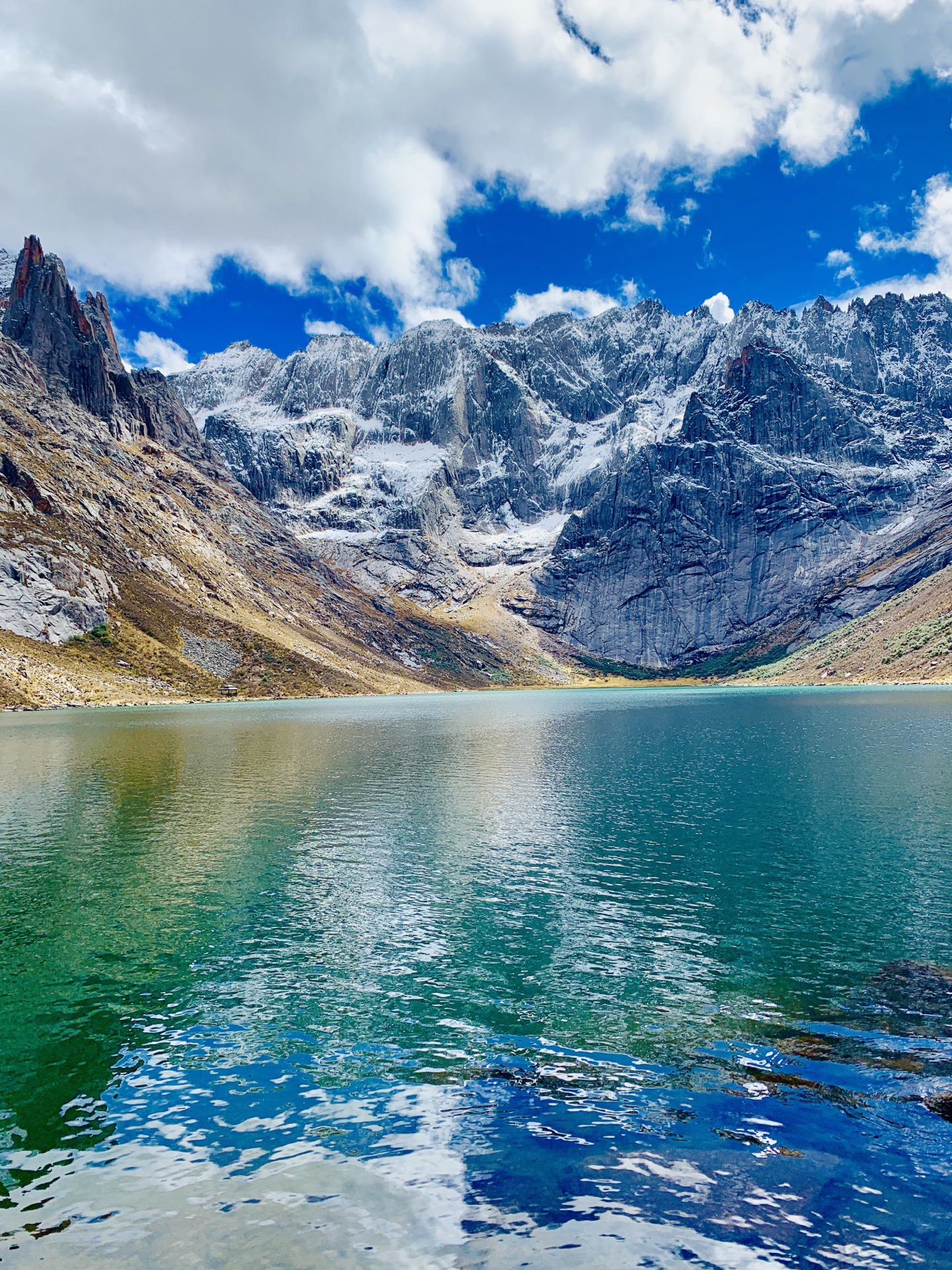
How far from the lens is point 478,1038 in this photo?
67.7 ft

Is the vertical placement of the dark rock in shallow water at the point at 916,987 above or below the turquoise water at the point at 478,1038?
above


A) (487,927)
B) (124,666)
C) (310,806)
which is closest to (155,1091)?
(487,927)

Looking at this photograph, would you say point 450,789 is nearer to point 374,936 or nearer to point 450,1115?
point 374,936

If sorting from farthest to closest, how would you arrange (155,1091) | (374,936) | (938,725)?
(938,725), (374,936), (155,1091)

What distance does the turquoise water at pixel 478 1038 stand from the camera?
13367mm

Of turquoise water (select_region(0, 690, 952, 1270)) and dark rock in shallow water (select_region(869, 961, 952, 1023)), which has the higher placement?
dark rock in shallow water (select_region(869, 961, 952, 1023))

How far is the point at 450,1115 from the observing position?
16.9 meters

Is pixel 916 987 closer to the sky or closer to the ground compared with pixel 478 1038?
closer to the sky

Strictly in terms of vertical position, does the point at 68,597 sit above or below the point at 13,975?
above

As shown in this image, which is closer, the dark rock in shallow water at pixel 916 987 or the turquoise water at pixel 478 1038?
the turquoise water at pixel 478 1038

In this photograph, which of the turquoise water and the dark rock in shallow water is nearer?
the turquoise water

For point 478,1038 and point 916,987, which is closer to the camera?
point 478,1038

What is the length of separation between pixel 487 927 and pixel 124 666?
183077mm

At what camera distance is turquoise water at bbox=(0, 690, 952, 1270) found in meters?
13.4
